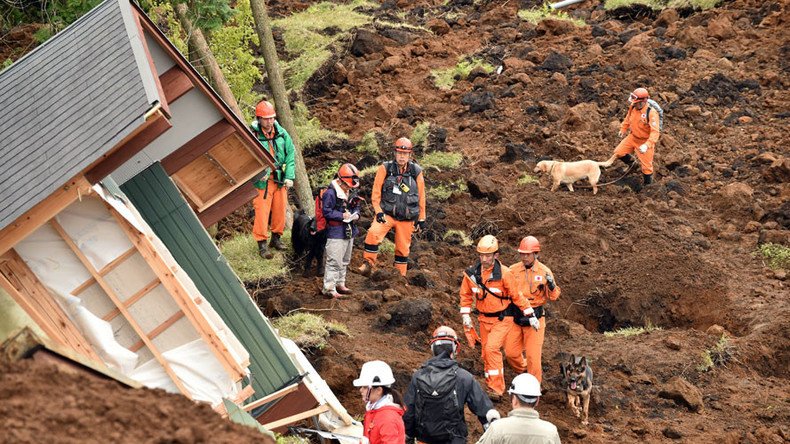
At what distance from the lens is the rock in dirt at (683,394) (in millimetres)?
12602

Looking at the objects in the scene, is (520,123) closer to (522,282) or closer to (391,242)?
(391,242)

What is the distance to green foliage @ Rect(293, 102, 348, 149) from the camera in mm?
22031

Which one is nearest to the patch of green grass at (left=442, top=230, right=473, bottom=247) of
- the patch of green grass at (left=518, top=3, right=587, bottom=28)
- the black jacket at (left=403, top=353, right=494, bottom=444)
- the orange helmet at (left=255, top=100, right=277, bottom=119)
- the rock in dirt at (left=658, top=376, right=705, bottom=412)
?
the orange helmet at (left=255, top=100, right=277, bottom=119)

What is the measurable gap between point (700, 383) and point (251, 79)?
973 cm

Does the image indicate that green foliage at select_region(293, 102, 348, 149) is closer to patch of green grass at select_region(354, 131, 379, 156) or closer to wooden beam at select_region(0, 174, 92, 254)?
patch of green grass at select_region(354, 131, 379, 156)

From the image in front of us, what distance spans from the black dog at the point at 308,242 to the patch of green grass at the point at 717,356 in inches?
210

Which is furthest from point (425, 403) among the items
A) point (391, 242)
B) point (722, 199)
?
point (722, 199)

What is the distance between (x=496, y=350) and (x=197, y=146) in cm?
423

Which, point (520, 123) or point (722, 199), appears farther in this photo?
point (520, 123)

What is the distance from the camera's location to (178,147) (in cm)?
1127

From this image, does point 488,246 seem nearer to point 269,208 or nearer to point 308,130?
point 269,208

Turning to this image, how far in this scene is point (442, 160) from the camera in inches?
829

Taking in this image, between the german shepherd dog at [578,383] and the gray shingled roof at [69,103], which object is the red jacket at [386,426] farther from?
the german shepherd dog at [578,383]

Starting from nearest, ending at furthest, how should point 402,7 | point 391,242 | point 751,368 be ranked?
point 751,368 < point 391,242 < point 402,7
